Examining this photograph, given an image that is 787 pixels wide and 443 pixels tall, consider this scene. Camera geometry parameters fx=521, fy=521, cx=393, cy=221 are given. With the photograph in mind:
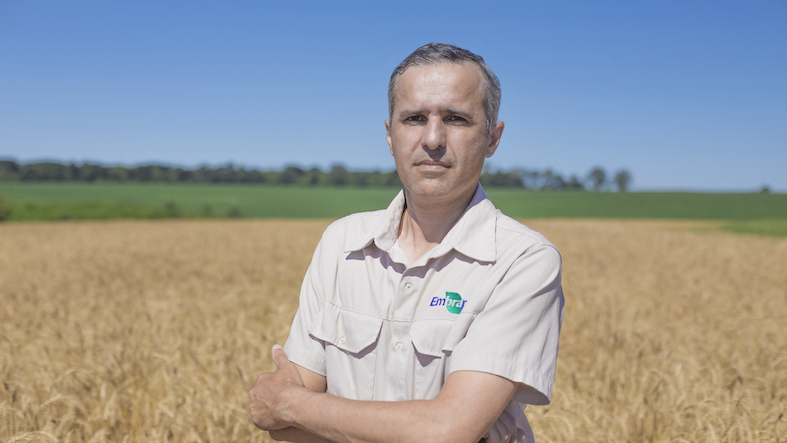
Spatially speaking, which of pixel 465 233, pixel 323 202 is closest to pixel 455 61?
pixel 465 233

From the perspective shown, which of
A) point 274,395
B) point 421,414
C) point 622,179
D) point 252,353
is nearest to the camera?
point 421,414

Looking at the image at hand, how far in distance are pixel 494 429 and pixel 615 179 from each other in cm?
10456

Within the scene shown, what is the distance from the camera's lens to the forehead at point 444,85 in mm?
1501

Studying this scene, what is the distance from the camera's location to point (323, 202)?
58.2 metres

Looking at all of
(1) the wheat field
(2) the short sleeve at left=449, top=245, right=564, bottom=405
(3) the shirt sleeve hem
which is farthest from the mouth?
(1) the wheat field

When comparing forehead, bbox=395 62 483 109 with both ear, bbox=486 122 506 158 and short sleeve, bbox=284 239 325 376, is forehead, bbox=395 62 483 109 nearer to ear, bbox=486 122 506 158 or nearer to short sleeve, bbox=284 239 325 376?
ear, bbox=486 122 506 158

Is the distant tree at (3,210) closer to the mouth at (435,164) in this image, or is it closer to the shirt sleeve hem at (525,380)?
the mouth at (435,164)

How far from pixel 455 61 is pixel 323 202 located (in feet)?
188

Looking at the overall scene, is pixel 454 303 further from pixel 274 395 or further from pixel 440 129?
pixel 274 395

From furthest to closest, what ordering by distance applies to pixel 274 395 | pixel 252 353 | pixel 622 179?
pixel 622 179 < pixel 252 353 < pixel 274 395

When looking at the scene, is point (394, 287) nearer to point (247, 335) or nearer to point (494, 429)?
point (494, 429)

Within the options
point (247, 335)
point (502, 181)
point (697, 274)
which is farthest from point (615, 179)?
point (247, 335)

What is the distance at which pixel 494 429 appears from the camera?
150cm

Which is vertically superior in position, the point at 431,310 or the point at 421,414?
the point at 431,310
